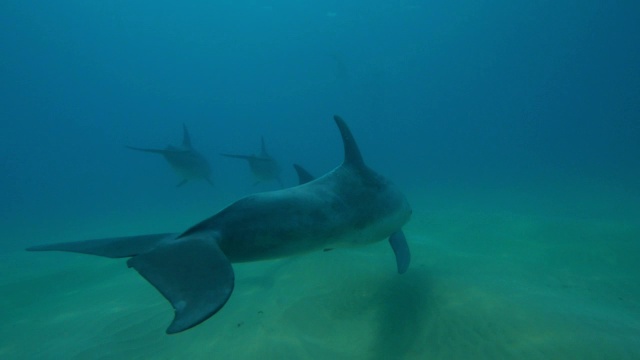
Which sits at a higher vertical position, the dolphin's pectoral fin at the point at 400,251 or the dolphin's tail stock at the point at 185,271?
the dolphin's tail stock at the point at 185,271

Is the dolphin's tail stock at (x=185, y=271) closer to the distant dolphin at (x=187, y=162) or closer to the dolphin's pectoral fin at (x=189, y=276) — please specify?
the dolphin's pectoral fin at (x=189, y=276)

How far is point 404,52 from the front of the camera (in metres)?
91.9

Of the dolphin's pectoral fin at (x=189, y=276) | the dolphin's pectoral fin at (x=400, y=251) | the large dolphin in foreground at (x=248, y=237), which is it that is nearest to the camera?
the dolphin's pectoral fin at (x=189, y=276)

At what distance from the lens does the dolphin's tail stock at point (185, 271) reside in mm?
1634

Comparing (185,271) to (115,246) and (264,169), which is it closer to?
(115,246)

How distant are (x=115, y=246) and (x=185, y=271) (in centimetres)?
97

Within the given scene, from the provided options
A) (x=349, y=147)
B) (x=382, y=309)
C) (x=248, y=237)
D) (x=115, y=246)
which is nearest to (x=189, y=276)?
(x=248, y=237)

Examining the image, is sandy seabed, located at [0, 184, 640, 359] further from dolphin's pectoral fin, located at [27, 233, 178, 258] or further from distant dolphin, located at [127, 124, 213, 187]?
distant dolphin, located at [127, 124, 213, 187]

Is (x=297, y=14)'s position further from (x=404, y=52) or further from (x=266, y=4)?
(x=404, y=52)

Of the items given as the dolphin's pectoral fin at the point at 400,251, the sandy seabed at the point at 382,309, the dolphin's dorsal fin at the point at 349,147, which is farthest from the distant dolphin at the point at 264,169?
the dolphin's dorsal fin at the point at 349,147

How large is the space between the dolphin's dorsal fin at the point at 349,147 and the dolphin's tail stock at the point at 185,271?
2.17 m

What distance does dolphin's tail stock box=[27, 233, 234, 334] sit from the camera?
163 centimetres

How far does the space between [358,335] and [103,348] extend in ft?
10.4

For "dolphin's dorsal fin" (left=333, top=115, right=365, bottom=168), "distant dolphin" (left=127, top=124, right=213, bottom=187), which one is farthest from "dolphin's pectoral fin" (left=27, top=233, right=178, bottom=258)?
"distant dolphin" (left=127, top=124, right=213, bottom=187)
